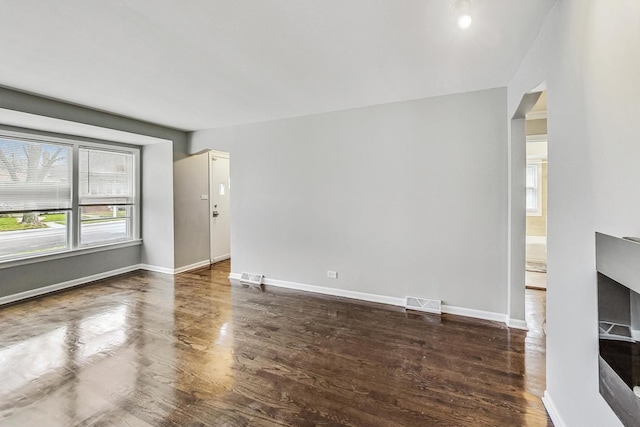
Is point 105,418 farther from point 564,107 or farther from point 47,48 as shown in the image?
point 564,107

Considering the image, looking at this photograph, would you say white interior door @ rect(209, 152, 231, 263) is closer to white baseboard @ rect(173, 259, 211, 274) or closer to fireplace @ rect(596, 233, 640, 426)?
white baseboard @ rect(173, 259, 211, 274)

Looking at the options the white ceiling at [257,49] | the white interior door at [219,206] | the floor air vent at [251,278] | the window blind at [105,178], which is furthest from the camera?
the white interior door at [219,206]

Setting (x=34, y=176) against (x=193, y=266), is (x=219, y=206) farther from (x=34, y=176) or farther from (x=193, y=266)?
(x=34, y=176)

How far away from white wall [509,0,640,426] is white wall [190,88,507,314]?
4.33ft

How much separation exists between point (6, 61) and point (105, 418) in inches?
122

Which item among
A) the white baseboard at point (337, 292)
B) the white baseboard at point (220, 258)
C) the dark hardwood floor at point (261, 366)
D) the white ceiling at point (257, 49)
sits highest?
the white ceiling at point (257, 49)

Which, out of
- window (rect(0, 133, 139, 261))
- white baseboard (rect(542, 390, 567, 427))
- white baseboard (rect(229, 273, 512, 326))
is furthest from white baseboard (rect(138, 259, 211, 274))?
white baseboard (rect(542, 390, 567, 427))

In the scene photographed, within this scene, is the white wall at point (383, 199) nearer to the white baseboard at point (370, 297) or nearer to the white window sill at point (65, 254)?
the white baseboard at point (370, 297)

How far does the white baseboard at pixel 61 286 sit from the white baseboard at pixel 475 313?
5447mm

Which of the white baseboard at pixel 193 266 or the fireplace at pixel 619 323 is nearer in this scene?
the fireplace at pixel 619 323

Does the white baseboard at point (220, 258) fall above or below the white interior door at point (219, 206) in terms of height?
below

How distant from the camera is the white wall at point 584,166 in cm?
103

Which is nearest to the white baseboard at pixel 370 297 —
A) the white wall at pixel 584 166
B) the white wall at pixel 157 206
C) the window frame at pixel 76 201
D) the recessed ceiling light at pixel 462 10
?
the white wall at pixel 584 166

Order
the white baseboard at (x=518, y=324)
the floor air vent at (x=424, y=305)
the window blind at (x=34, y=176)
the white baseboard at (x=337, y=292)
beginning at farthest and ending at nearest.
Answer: the window blind at (x=34, y=176), the white baseboard at (x=337, y=292), the floor air vent at (x=424, y=305), the white baseboard at (x=518, y=324)
